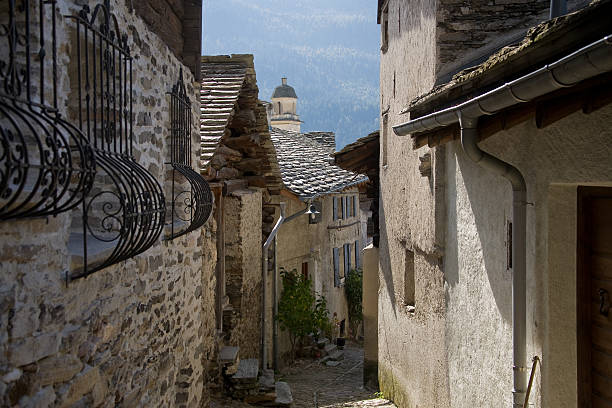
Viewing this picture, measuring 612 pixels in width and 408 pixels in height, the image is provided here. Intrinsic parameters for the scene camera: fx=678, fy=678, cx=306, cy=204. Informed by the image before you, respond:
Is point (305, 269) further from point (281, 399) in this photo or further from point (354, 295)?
point (281, 399)

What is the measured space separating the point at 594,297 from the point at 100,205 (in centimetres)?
274

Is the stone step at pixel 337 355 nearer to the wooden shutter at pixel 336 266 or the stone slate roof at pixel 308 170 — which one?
the stone slate roof at pixel 308 170

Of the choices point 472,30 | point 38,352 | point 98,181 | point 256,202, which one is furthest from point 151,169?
point 256,202

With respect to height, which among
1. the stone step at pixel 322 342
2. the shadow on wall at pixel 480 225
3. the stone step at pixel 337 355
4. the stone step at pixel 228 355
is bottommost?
the stone step at pixel 337 355

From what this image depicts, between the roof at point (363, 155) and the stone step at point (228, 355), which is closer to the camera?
the stone step at point (228, 355)

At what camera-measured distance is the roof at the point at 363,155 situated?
37.1ft

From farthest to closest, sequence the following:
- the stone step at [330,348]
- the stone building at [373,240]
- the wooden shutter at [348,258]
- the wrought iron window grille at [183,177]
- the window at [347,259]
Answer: the wooden shutter at [348,258]
the window at [347,259]
the stone step at [330,348]
the stone building at [373,240]
the wrought iron window grille at [183,177]

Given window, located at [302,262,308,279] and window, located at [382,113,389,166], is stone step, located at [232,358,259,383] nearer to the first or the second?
window, located at [382,113,389,166]

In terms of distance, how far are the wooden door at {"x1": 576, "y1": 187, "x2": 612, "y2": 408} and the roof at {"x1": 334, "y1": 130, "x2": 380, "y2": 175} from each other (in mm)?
7632

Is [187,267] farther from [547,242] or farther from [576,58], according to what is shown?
[576,58]

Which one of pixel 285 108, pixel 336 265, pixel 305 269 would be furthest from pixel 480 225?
pixel 285 108

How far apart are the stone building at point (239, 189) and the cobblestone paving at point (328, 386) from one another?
3.42 ft

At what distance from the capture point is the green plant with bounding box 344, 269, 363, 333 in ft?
70.4

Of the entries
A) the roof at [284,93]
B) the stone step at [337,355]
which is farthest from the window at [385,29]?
the roof at [284,93]
